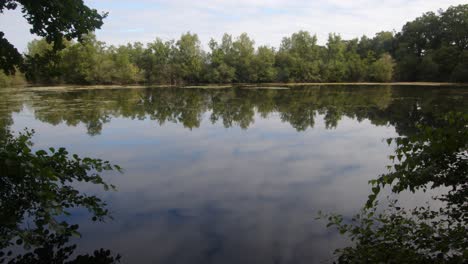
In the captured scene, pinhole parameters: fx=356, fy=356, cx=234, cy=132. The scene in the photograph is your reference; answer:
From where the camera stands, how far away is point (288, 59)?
6875 centimetres

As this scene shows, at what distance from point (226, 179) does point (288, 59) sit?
2466 inches

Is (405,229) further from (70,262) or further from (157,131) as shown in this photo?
(157,131)

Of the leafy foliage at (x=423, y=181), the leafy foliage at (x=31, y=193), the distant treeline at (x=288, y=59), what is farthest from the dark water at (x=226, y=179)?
the distant treeline at (x=288, y=59)

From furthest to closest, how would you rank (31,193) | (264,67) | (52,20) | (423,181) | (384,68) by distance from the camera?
(264,67), (384,68), (52,20), (423,181), (31,193)

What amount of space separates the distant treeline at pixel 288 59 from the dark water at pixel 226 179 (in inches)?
1765

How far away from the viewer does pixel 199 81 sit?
7012 centimetres

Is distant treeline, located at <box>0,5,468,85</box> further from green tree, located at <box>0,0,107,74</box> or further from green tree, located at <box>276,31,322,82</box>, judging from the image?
green tree, located at <box>0,0,107,74</box>

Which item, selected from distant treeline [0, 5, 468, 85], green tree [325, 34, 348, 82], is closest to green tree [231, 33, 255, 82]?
distant treeline [0, 5, 468, 85]

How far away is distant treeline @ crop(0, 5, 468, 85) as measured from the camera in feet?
187

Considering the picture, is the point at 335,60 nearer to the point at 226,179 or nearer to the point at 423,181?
the point at 226,179

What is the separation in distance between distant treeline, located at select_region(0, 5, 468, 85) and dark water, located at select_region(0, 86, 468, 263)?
147ft

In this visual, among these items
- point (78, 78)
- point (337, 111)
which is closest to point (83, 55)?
point (78, 78)

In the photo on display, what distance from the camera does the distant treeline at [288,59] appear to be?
2242 inches

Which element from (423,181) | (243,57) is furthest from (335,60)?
(423,181)
